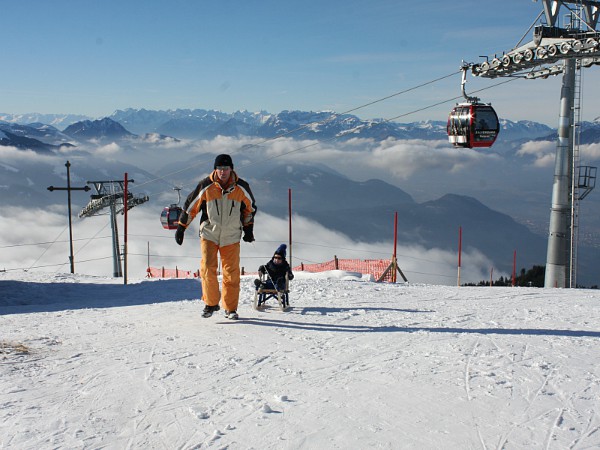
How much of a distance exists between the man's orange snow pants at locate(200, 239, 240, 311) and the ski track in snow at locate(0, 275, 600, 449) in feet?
1.04

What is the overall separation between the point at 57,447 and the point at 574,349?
16.5 feet

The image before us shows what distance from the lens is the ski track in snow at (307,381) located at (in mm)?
3705

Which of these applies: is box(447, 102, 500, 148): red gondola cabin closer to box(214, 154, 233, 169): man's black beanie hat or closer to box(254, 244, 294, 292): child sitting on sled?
box(254, 244, 294, 292): child sitting on sled

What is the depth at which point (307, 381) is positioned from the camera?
4793mm

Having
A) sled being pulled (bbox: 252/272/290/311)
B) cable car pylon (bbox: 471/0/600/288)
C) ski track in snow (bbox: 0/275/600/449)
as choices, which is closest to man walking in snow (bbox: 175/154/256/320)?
ski track in snow (bbox: 0/275/600/449)

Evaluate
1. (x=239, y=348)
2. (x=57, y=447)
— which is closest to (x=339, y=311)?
(x=239, y=348)

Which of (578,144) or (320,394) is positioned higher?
(578,144)

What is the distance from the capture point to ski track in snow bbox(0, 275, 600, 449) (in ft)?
12.2

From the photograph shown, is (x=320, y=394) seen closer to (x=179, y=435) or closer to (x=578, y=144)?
(x=179, y=435)

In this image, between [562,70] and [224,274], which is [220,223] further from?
[562,70]

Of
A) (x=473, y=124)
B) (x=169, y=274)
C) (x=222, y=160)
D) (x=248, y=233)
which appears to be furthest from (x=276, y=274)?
(x=169, y=274)

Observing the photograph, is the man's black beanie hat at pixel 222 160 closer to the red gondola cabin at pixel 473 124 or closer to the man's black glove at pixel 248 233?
the man's black glove at pixel 248 233

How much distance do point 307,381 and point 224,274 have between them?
10.2ft

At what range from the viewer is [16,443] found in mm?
3518
